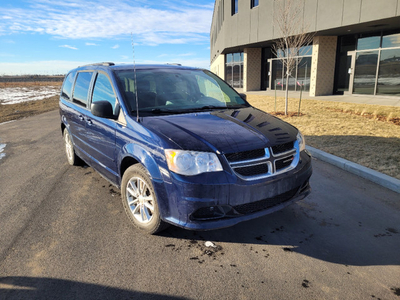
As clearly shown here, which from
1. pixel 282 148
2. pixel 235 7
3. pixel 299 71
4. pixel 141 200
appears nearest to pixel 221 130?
pixel 282 148

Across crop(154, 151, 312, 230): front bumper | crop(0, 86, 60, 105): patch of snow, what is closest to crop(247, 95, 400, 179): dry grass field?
crop(154, 151, 312, 230): front bumper

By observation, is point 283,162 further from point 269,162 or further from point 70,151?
point 70,151

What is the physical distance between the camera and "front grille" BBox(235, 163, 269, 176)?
9.20 feet

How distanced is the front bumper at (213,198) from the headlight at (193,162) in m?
0.06

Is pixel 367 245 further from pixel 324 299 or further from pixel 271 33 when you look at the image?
pixel 271 33

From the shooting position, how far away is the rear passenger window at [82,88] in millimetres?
4659

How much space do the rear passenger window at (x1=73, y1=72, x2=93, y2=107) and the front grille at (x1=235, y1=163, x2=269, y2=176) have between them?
9.58 feet

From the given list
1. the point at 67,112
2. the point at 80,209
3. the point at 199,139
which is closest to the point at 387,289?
the point at 199,139

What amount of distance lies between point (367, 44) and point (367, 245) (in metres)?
17.9

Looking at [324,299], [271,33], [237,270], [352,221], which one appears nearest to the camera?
[324,299]

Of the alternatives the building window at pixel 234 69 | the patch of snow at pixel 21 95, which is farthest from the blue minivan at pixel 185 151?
the building window at pixel 234 69

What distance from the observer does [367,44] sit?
684 inches

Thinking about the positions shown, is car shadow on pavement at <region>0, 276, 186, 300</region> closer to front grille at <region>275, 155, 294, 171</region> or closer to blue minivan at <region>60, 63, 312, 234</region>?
blue minivan at <region>60, 63, 312, 234</region>

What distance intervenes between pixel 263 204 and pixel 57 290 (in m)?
1.98
